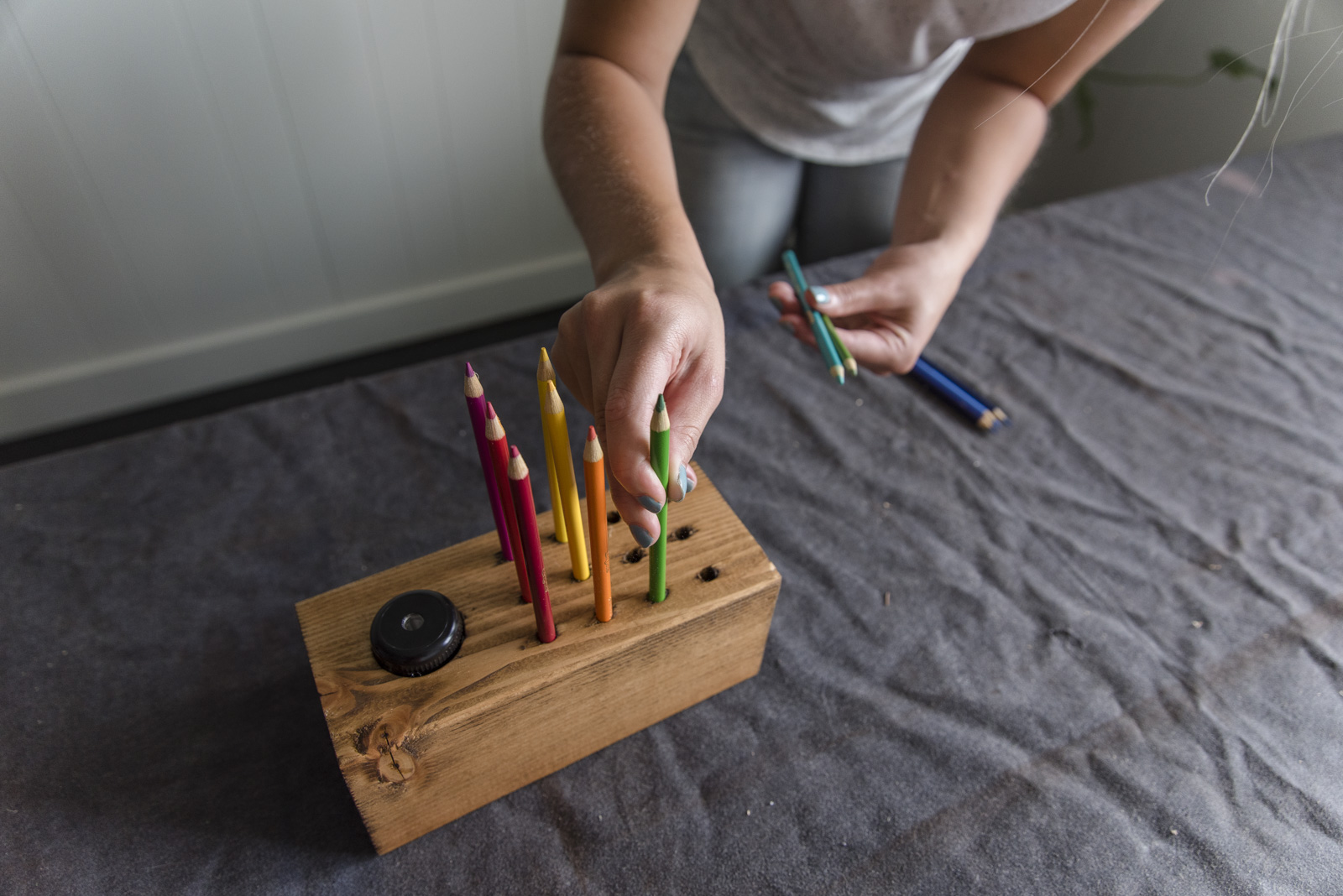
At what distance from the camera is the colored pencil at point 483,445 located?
13.5 inches

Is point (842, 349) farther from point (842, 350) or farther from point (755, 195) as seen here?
point (755, 195)

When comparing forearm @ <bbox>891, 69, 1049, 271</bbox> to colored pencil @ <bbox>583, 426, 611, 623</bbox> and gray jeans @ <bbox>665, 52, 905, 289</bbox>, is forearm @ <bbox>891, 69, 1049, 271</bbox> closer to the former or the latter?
gray jeans @ <bbox>665, 52, 905, 289</bbox>

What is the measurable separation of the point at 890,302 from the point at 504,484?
36cm

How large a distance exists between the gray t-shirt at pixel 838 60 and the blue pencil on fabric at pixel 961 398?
0.89ft

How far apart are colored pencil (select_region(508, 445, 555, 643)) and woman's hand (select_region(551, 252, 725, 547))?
50 mm

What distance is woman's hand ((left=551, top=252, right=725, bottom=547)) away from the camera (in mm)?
363

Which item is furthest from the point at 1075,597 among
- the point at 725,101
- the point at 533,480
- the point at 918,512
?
the point at 725,101

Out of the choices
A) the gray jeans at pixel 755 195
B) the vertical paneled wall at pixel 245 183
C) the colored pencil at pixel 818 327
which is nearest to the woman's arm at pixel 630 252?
the colored pencil at pixel 818 327

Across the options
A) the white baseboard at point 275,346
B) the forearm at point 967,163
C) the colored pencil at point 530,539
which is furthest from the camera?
the white baseboard at point 275,346

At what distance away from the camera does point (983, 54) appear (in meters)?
0.63

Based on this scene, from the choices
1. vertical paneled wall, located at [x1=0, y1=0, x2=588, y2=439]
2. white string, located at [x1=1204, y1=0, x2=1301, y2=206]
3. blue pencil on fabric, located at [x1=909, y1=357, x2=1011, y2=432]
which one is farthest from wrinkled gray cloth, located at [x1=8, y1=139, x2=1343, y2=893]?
vertical paneled wall, located at [x1=0, y1=0, x2=588, y2=439]

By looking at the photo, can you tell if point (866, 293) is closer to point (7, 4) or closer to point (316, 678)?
point (316, 678)

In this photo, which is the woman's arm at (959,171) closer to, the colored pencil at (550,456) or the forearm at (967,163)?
the forearm at (967,163)

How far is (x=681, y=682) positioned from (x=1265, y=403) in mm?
610
